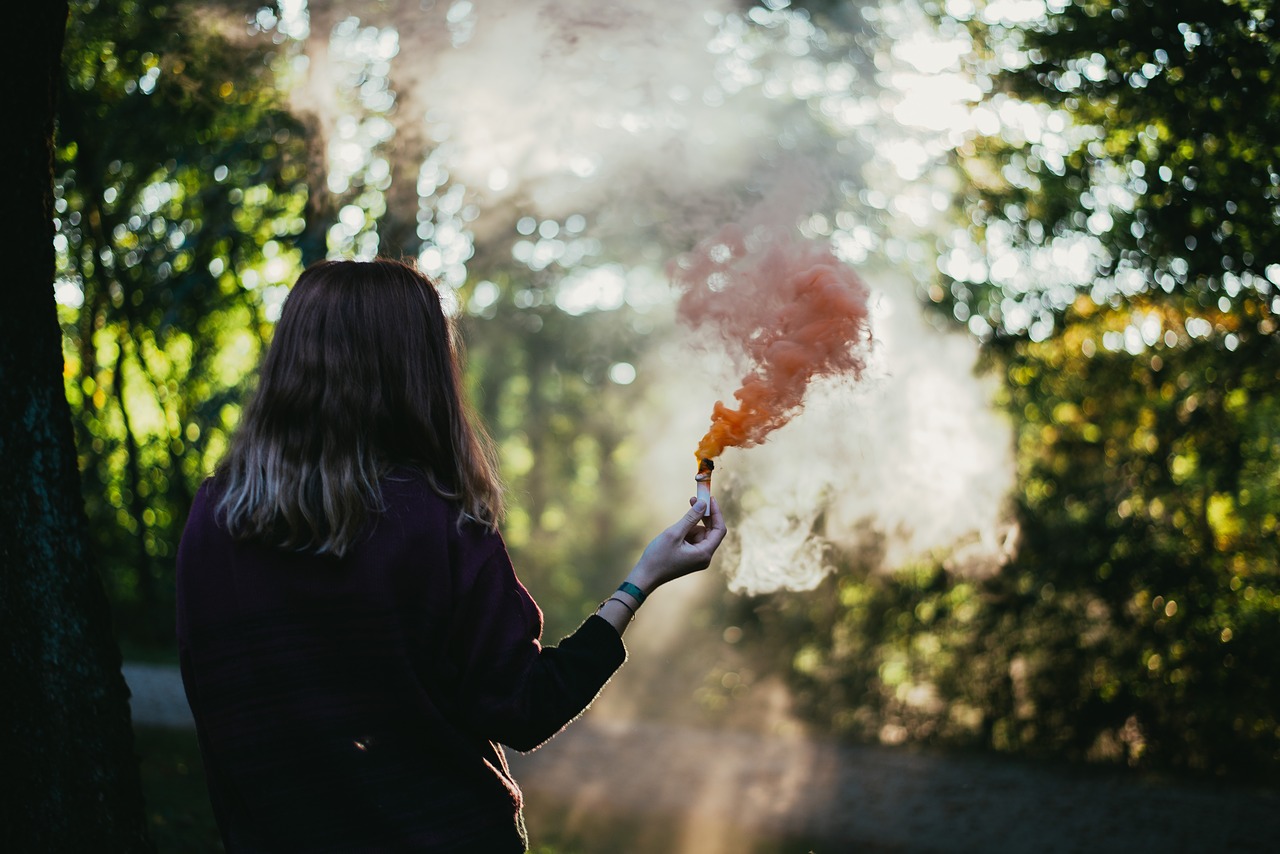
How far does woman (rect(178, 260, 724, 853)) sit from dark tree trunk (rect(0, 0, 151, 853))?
1432 mm

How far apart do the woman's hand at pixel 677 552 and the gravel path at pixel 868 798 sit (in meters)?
4.98

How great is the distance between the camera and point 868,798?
26.0ft

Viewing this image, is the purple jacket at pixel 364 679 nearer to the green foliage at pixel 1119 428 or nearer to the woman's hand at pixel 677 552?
the woman's hand at pixel 677 552

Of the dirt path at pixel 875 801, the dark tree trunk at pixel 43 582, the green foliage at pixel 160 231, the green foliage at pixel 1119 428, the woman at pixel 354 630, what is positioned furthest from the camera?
the dirt path at pixel 875 801

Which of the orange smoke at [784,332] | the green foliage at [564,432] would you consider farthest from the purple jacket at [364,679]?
the green foliage at [564,432]

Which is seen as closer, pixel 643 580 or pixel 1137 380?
pixel 643 580

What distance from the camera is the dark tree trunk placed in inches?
112

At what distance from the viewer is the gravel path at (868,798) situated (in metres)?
6.82

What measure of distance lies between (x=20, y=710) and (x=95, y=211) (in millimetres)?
8373

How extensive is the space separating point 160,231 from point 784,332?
8.89 meters

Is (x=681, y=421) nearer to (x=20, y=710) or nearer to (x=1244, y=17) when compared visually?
(x=1244, y=17)

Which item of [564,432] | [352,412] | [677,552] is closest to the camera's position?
[352,412]

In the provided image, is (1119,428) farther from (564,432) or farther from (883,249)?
(564,432)

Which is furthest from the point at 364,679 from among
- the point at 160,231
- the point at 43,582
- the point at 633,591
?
the point at 160,231
